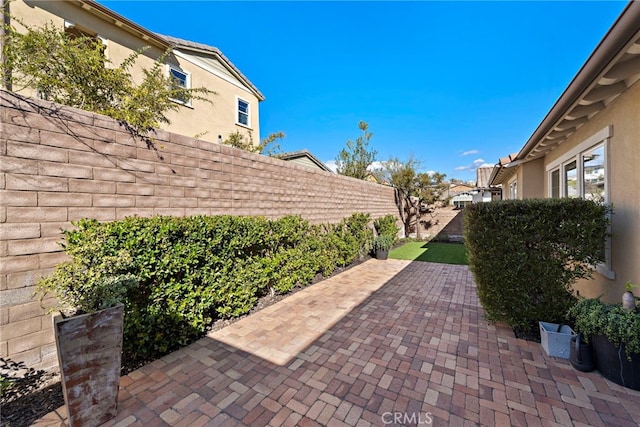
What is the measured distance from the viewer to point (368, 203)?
40.4 ft

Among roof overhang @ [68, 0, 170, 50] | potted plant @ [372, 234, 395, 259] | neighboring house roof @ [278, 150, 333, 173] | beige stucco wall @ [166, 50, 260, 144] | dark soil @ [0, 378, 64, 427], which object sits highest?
roof overhang @ [68, 0, 170, 50]

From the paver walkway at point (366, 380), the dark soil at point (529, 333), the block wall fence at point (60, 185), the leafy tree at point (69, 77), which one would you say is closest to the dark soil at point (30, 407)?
the paver walkway at point (366, 380)

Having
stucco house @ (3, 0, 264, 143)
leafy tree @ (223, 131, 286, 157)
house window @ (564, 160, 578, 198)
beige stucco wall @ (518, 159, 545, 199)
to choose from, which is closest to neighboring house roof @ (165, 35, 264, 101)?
stucco house @ (3, 0, 264, 143)

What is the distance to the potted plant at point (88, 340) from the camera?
2201 millimetres

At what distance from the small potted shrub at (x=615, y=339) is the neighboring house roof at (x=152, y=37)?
11.7m

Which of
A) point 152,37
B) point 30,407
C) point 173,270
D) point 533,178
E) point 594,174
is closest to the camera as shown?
point 30,407

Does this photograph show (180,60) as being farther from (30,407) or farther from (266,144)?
(30,407)

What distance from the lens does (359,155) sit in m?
18.3

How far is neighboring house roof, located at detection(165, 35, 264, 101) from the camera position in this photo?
11.4 m

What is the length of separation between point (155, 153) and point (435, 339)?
5.32 metres

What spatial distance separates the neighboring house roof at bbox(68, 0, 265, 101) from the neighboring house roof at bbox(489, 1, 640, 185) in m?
10.3

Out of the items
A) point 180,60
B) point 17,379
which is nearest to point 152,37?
point 180,60

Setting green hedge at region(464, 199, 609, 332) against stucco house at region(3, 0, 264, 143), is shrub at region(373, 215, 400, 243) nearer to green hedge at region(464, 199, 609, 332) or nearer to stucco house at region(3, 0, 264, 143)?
green hedge at region(464, 199, 609, 332)

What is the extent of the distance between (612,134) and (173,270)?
22.5ft
